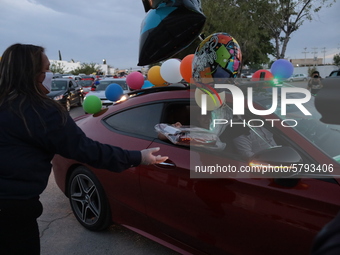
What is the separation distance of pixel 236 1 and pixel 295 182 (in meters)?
14.5

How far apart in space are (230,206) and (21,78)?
150cm

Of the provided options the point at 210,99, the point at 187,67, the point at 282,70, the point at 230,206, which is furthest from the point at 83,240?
the point at 282,70

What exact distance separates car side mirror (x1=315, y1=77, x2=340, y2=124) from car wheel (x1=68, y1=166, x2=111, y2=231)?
2113mm

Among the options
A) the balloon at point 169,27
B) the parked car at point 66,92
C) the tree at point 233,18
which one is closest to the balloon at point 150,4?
the balloon at point 169,27

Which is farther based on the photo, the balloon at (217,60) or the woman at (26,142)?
the balloon at (217,60)

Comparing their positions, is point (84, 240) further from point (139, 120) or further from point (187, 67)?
point (187, 67)

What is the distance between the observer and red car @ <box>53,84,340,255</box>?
6.16ft

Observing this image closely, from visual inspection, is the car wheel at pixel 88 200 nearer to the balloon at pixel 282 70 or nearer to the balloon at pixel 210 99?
the balloon at pixel 210 99

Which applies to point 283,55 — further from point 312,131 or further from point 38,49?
point 38,49

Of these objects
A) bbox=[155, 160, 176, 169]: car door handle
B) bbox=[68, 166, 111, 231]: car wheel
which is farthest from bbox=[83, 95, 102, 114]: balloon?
bbox=[155, 160, 176, 169]: car door handle

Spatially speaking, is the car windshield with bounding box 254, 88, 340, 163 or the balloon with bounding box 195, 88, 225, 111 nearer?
the car windshield with bounding box 254, 88, 340, 163

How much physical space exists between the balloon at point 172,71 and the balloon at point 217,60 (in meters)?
0.88

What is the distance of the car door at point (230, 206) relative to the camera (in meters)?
1.85

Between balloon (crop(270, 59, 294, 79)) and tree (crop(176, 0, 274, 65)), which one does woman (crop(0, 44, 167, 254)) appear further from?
tree (crop(176, 0, 274, 65))
